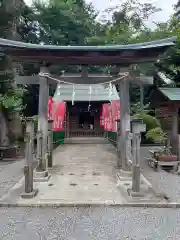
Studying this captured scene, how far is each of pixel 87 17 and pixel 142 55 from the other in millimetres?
19025

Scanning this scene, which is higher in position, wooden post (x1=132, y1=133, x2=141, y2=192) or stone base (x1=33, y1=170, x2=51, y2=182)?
wooden post (x1=132, y1=133, x2=141, y2=192)

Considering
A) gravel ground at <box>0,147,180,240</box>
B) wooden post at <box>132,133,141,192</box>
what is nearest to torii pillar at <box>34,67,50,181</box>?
gravel ground at <box>0,147,180,240</box>

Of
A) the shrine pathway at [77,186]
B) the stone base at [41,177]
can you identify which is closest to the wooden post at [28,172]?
the shrine pathway at [77,186]

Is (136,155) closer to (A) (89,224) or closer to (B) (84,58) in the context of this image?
(A) (89,224)

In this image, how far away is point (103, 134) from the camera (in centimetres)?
1802

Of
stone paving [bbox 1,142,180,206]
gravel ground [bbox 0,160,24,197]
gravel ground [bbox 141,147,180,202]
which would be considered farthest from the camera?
gravel ground [bbox 0,160,24,197]

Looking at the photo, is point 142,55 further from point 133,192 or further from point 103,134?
point 103,134

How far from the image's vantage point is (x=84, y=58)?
671 cm

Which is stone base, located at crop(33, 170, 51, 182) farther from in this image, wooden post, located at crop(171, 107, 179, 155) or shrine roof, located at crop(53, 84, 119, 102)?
shrine roof, located at crop(53, 84, 119, 102)

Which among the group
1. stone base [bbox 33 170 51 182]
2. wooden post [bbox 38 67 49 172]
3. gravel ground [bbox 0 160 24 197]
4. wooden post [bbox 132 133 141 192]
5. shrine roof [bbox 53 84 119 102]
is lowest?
gravel ground [bbox 0 160 24 197]

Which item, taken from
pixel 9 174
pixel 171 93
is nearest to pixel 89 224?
pixel 9 174

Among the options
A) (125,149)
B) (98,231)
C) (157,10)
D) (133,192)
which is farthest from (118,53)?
(157,10)

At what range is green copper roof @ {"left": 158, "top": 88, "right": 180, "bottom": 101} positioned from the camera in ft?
26.4

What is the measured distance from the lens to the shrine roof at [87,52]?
6.25m
